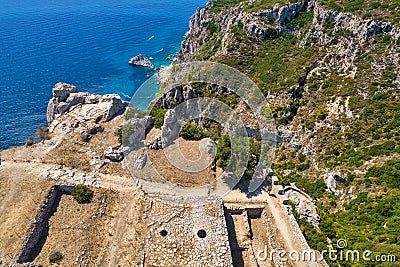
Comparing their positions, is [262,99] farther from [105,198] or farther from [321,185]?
[105,198]

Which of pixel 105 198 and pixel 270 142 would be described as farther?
pixel 270 142

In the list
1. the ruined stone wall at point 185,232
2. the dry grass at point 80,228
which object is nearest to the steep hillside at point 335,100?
the ruined stone wall at point 185,232

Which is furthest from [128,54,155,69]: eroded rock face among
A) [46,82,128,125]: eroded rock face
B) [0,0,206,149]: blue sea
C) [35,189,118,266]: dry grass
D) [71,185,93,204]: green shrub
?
[35,189,118,266]: dry grass

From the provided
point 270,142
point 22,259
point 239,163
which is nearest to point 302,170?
point 270,142

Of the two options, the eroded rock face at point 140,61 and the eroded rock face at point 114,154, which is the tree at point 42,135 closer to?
the eroded rock face at point 114,154

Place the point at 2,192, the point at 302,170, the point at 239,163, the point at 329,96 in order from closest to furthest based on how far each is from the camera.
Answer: the point at 2,192, the point at 239,163, the point at 302,170, the point at 329,96

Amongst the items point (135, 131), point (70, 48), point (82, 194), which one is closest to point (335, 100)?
point (135, 131)
